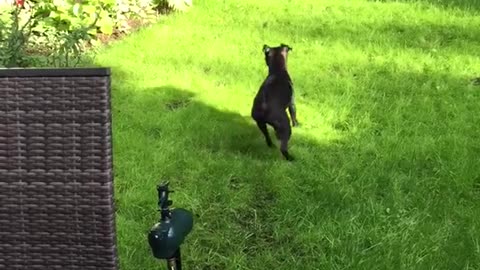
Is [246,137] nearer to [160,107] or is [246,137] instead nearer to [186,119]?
[186,119]

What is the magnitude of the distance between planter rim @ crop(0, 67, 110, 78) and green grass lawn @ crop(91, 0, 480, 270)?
154 centimetres

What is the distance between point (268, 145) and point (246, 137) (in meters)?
0.20

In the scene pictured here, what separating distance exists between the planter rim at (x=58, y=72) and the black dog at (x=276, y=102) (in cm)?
253

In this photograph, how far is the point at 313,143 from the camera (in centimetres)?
466

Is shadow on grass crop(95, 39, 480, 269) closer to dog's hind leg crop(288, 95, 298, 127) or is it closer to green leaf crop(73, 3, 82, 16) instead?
dog's hind leg crop(288, 95, 298, 127)

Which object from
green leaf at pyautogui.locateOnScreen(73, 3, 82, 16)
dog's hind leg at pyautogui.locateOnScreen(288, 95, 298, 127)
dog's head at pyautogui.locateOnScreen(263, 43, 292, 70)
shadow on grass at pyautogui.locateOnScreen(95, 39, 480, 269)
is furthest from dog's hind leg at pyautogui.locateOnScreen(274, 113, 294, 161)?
green leaf at pyautogui.locateOnScreen(73, 3, 82, 16)

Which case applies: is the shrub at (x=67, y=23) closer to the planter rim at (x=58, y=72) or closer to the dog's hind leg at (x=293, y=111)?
the dog's hind leg at (x=293, y=111)

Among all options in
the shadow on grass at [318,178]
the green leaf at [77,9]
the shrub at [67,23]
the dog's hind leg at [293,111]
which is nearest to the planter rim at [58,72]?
the shadow on grass at [318,178]

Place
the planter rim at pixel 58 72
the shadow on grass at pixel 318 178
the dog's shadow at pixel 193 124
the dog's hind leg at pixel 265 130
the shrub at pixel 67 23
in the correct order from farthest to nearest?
the shrub at pixel 67 23 < the dog's shadow at pixel 193 124 < the dog's hind leg at pixel 265 130 < the shadow on grass at pixel 318 178 < the planter rim at pixel 58 72

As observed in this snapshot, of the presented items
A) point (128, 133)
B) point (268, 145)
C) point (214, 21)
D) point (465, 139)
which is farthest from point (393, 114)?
point (214, 21)

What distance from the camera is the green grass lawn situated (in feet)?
11.2

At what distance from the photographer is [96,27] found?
6.99m

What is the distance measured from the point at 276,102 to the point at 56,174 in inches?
103

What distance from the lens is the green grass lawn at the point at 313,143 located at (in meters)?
3.40
